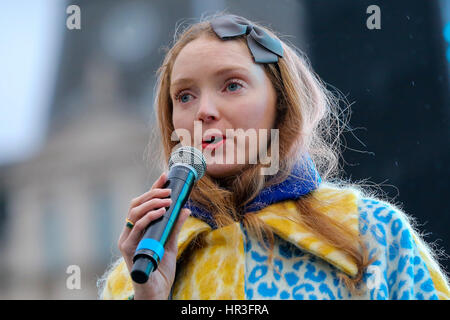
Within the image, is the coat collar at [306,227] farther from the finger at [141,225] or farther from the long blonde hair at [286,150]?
the finger at [141,225]

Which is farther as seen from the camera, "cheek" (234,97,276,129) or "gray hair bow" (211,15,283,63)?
"gray hair bow" (211,15,283,63)

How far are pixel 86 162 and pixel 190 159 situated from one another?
14.2 m

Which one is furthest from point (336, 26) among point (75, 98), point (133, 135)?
point (75, 98)

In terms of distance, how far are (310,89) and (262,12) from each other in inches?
130

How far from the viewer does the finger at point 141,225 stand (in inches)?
56.4

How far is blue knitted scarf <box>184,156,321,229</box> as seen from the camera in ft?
5.79

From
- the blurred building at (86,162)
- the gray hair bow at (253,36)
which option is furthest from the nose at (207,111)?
the blurred building at (86,162)

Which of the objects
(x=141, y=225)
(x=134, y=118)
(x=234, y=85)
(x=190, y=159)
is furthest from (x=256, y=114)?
(x=134, y=118)

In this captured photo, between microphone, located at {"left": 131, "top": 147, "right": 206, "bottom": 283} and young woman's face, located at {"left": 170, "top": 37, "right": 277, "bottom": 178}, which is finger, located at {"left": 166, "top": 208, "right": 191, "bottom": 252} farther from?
young woman's face, located at {"left": 170, "top": 37, "right": 277, "bottom": 178}

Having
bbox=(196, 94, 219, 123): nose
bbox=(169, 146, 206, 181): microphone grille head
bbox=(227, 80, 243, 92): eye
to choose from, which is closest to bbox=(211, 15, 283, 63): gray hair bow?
bbox=(227, 80, 243, 92): eye

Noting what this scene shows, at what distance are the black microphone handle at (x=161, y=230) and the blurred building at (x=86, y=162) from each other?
899 cm

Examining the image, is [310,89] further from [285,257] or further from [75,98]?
[75,98]

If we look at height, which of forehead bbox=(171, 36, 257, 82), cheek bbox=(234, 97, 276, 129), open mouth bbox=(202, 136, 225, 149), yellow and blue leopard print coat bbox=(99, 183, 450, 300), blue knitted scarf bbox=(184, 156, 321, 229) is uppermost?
forehead bbox=(171, 36, 257, 82)
